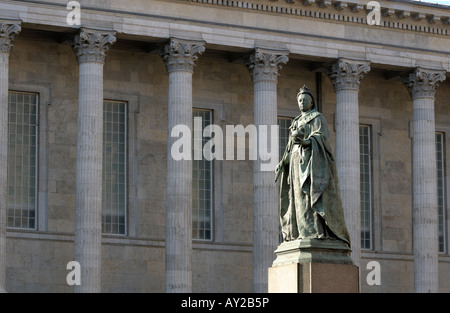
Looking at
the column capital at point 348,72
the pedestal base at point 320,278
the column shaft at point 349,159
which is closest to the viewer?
the pedestal base at point 320,278

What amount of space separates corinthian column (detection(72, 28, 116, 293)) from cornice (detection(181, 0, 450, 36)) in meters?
4.36

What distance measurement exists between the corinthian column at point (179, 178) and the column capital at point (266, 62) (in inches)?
89.7

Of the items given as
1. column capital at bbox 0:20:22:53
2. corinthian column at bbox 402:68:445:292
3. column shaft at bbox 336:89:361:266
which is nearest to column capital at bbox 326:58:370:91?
column shaft at bbox 336:89:361:266

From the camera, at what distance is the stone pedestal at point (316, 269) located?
72.2 ft

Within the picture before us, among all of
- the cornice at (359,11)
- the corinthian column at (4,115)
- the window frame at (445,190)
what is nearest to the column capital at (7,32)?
the corinthian column at (4,115)

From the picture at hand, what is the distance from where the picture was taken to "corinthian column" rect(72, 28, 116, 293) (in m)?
41.4

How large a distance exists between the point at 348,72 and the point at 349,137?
8.03 feet

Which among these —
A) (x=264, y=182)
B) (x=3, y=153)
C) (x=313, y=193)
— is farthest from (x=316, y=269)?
(x=264, y=182)

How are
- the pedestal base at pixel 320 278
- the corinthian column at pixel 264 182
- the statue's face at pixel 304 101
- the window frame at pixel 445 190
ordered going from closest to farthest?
the pedestal base at pixel 320 278 → the statue's face at pixel 304 101 → the corinthian column at pixel 264 182 → the window frame at pixel 445 190

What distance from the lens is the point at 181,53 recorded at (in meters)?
43.8

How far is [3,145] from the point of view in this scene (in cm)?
4088

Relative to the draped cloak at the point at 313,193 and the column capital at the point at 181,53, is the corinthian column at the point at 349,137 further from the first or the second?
the draped cloak at the point at 313,193
